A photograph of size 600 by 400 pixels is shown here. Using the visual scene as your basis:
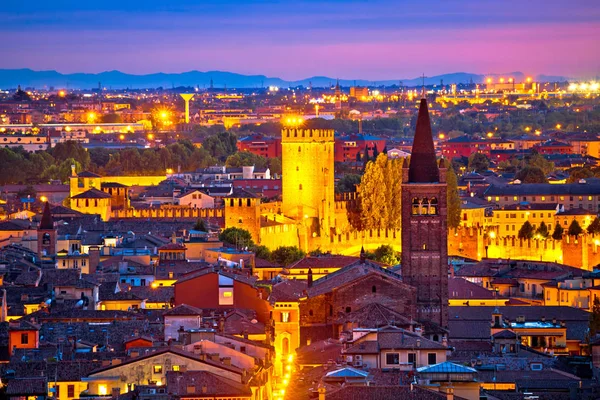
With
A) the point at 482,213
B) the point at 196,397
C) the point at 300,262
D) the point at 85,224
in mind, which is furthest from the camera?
the point at 482,213

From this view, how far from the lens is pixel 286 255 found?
2884 inches

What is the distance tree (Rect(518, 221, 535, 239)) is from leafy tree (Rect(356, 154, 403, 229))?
5226mm

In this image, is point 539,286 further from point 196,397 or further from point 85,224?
point 196,397

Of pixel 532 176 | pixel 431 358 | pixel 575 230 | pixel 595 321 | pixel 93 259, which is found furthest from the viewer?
pixel 532 176

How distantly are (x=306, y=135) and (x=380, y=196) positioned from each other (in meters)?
3.81

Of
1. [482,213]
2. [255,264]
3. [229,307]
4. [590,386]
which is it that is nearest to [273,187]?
[482,213]

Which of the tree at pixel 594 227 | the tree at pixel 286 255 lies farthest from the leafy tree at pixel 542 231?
the tree at pixel 286 255

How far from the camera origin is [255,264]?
65.1 metres

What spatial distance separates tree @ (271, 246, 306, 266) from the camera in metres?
71.8

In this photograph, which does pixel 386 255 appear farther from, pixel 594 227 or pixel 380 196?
pixel 594 227

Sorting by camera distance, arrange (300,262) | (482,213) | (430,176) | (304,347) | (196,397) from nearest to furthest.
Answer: (196,397), (304,347), (430,176), (300,262), (482,213)

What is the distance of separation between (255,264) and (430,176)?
15.7 m

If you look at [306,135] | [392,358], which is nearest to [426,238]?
A: [392,358]

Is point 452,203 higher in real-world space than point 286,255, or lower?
higher
